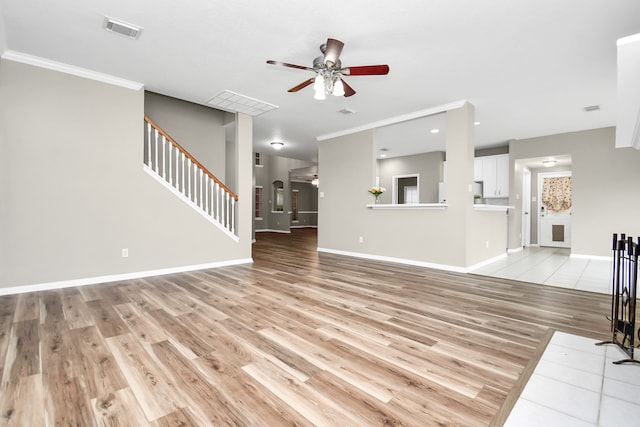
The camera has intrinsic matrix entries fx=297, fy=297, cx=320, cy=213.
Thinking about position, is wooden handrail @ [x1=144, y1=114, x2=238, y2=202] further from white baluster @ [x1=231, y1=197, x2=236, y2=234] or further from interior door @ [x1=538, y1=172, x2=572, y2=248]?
interior door @ [x1=538, y1=172, x2=572, y2=248]

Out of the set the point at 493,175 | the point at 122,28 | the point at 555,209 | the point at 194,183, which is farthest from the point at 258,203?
the point at 555,209

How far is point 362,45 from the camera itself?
313 cm

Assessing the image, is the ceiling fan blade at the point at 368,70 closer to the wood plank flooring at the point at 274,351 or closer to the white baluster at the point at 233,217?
the wood plank flooring at the point at 274,351

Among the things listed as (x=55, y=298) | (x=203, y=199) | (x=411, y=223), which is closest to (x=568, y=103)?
(x=411, y=223)

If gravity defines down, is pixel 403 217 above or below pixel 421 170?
below

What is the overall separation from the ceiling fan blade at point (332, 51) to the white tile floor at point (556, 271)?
3.77 meters

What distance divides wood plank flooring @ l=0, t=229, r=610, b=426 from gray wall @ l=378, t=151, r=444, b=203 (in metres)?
5.36

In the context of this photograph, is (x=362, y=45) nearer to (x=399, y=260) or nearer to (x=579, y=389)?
(x=579, y=389)

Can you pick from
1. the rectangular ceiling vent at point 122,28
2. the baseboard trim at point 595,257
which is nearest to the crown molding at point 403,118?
the rectangular ceiling vent at point 122,28

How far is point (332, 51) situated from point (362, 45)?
52cm

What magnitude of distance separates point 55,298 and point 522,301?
505 centimetres

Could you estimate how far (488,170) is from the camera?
7715mm

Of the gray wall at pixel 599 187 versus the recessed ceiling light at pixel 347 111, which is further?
the gray wall at pixel 599 187

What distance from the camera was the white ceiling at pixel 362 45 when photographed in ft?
8.45
